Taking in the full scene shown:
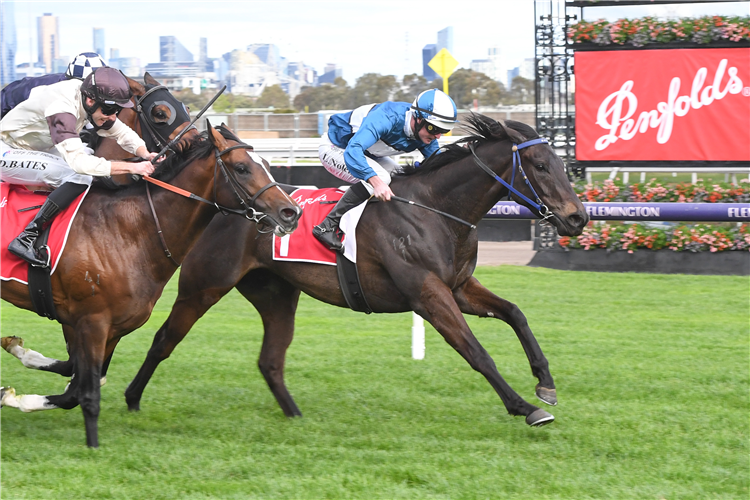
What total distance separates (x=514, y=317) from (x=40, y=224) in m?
2.80

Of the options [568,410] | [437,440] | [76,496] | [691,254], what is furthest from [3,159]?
[691,254]

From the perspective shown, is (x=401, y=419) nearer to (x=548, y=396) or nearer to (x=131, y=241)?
(x=548, y=396)

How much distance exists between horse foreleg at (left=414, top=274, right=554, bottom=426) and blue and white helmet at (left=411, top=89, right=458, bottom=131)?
946 mm

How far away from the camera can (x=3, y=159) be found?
→ 4.79m

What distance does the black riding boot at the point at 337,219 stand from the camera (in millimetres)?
5145

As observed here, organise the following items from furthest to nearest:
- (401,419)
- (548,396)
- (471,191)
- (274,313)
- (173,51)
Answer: (173,51)
(274,313)
(401,419)
(471,191)
(548,396)

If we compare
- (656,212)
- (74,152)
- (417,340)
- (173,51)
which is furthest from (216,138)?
(173,51)

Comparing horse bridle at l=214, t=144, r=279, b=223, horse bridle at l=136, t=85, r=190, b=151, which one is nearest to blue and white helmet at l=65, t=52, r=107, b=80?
horse bridle at l=136, t=85, r=190, b=151

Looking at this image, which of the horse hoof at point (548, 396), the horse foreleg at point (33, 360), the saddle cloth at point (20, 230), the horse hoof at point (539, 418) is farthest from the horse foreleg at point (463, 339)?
the horse foreleg at point (33, 360)

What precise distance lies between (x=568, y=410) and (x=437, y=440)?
40.5 inches

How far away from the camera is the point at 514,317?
519 cm

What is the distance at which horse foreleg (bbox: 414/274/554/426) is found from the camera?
4.64m

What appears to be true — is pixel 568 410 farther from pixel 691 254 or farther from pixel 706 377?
pixel 691 254

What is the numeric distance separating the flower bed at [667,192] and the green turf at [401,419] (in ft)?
9.79
